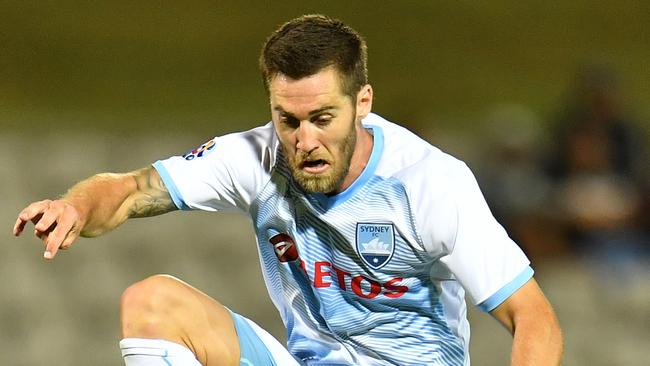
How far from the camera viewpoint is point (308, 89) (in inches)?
82.0

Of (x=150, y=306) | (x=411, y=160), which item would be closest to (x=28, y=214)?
(x=150, y=306)

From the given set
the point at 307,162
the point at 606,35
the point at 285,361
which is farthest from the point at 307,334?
the point at 606,35

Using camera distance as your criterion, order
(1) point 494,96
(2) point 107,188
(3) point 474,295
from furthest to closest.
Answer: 1. (1) point 494,96
2. (2) point 107,188
3. (3) point 474,295

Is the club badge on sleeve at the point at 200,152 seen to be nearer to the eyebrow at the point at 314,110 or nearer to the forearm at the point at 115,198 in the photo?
the forearm at the point at 115,198

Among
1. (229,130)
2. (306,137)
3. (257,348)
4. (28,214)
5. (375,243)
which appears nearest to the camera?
(28,214)

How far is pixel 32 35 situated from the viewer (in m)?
4.84

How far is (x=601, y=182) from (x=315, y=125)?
3106 millimetres

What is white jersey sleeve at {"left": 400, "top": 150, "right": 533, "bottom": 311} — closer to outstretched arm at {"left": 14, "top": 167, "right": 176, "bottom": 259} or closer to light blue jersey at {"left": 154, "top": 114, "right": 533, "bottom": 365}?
light blue jersey at {"left": 154, "top": 114, "right": 533, "bottom": 365}

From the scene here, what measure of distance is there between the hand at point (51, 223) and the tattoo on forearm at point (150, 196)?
279mm

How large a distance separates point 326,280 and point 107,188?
495 mm

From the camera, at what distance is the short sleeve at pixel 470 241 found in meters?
2.02

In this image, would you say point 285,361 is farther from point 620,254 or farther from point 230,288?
point 620,254

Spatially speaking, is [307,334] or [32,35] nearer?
[307,334]

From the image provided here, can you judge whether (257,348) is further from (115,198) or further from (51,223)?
(51,223)
